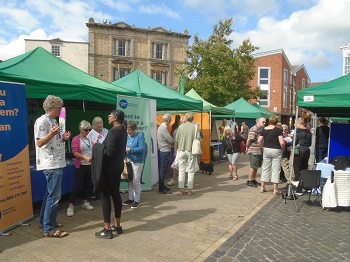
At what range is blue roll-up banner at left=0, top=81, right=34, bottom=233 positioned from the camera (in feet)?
13.8

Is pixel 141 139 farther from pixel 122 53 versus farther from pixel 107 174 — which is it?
pixel 122 53

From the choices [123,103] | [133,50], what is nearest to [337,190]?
[123,103]

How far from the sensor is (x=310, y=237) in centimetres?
454

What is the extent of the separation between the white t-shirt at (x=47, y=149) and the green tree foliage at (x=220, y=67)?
1825cm

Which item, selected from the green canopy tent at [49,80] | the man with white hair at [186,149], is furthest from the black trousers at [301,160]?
the green canopy tent at [49,80]

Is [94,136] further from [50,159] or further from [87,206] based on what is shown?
[50,159]

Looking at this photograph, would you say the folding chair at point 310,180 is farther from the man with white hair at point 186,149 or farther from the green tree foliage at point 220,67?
the green tree foliage at point 220,67

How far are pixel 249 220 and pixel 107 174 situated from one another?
2.68 metres

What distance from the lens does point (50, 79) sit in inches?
216

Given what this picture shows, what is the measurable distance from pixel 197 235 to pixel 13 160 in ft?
9.45

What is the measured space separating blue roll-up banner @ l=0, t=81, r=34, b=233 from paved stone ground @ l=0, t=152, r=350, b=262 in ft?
0.84

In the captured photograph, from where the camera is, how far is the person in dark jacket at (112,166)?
13.3ft

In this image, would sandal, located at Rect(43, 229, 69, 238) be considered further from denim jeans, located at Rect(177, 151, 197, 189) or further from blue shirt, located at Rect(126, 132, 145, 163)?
denim jeans, located at Rect(177, 151, 197, 189)

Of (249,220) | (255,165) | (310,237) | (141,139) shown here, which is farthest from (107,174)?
(255,165)
